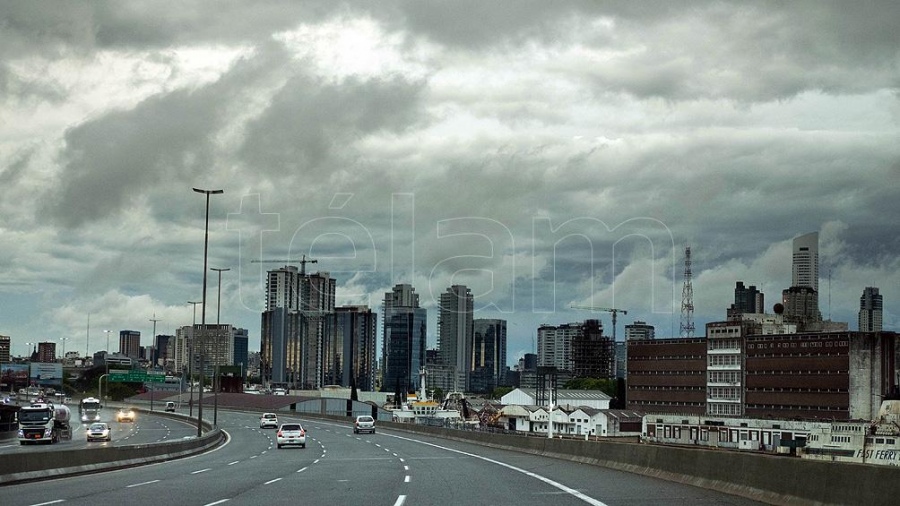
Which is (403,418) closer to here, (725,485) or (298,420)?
(298,420)

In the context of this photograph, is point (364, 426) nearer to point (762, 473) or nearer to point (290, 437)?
point (290, 437)

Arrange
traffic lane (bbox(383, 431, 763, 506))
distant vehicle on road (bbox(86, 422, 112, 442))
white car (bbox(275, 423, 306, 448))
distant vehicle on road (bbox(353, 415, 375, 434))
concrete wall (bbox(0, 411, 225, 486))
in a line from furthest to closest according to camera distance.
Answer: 1. distant vehicle on road (bbox(353, 415, 375, 434))
2. distant vehicle on road (bbox(86, 422, 112, 442))
3. white car (bbox(275, 423, 306, 448))
4. concrete wall (bbox(0, 411, 225, 486))
5. traffic lane (bbox(383, 431, 763, 506))

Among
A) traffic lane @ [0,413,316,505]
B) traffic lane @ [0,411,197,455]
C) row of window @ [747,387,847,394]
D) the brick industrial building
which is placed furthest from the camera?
row of window @ [747,387,847,394]

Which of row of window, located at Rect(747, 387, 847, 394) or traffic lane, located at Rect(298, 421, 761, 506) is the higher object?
traffic lane, located at Rect(298, 421, 761, 506)

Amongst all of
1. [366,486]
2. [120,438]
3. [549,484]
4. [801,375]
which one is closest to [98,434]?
[120,438]

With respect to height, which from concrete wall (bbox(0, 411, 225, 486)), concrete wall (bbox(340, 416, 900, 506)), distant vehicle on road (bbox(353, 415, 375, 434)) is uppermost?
concrete wall (bbox(340, 416, 900, 506))

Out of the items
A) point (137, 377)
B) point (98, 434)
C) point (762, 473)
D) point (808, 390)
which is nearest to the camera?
point (762, 473)

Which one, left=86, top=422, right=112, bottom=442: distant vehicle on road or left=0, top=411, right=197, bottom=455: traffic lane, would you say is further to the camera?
left=86, top=422, right=112, bottom=442: distant vehicle on road

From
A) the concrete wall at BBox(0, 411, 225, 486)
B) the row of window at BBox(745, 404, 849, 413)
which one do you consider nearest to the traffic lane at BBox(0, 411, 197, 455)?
the concrete wall at BBox(0, 411, 225, 486)

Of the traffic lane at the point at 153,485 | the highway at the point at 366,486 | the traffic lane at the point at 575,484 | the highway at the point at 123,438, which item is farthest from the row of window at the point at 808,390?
the traffic lane at the point at 153,485

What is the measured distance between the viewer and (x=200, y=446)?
185 ft

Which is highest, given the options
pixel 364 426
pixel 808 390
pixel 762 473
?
pixel 762 473

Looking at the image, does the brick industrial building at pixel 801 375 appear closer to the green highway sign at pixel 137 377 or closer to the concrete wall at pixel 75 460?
the green highway sign at pixel 137 377

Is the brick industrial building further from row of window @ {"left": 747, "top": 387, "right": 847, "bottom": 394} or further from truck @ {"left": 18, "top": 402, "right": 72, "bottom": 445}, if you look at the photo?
truck @ {"left": 18, "top": 402, "right": 72, "bottom": 445}
